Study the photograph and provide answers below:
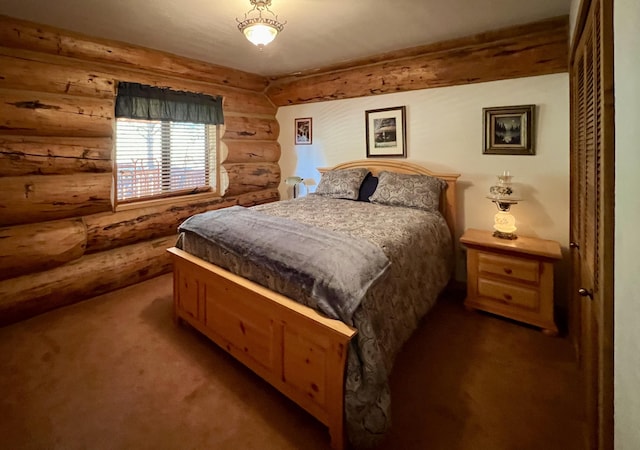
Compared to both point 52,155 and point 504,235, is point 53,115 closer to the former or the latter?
point 52,155

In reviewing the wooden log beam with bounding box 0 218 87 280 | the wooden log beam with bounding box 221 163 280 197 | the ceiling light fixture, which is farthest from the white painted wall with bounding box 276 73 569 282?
the wooden log beam with bounding box 0 218 87 280

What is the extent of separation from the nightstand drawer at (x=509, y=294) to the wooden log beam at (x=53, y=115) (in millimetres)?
3586

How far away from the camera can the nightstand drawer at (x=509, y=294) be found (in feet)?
8.10

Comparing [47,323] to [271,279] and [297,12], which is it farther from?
[297,12]

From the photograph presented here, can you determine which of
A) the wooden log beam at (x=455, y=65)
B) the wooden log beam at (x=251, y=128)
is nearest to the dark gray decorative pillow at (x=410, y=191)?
the wooden log beam at (x=455, y=65)

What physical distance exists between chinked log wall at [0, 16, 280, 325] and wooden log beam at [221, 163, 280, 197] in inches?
33.3

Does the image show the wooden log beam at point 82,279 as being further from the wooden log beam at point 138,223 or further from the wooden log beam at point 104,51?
the wooden log beam at point 104,51

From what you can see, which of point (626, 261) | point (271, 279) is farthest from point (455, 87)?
point (626, 261)

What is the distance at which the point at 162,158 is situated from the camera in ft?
12.1

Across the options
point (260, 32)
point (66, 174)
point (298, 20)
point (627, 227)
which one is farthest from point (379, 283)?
point (66, 174)

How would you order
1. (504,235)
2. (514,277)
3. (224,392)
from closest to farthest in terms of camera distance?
1. (224,392)
2. (514,277)
3. (504,235)

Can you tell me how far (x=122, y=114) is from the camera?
311 cm

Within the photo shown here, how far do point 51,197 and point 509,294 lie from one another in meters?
3.78

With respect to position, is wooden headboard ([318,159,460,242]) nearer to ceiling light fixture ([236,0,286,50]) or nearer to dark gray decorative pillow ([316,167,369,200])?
dark gray decorative pillow ([316,167,369,200])
